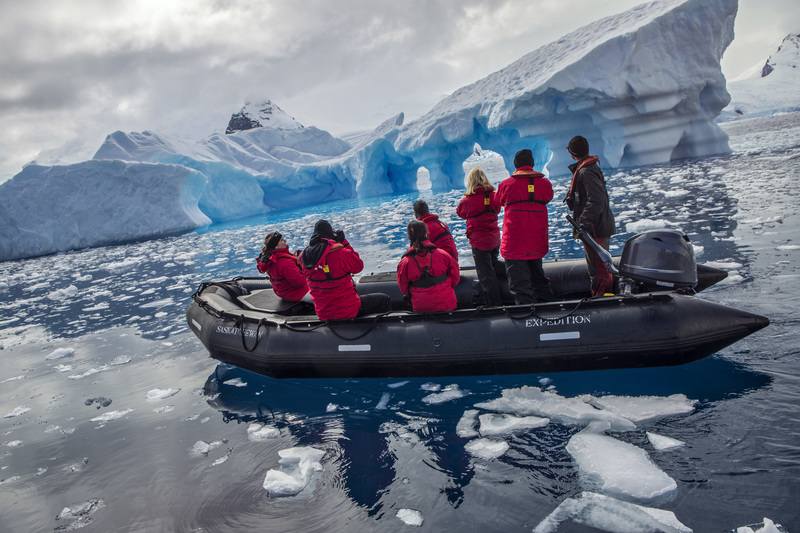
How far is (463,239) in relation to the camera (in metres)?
9.52

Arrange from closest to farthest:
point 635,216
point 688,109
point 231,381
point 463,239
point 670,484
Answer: point 670,484
point 231,381
point 635,216
point 463,239
point 688,109

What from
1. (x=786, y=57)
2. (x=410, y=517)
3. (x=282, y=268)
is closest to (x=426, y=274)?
(x=282, y=268)

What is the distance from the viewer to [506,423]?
9.79ft

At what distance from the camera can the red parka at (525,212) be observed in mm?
3648

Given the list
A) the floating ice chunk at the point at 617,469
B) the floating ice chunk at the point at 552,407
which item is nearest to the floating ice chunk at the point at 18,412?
the floating ice chunk at the point at 552,407

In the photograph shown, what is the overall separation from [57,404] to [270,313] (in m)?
2.06

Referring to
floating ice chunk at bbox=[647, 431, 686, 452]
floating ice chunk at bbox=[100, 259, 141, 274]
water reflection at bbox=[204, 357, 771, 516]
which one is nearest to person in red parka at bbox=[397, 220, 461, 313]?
water reflection at bbox=[204, 357, 771, 516]

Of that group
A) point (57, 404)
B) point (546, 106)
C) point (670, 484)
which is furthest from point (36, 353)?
point (546, 106)

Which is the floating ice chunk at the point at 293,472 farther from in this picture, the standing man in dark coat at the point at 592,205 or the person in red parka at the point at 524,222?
the standing man in dark coat at the point at 592,205

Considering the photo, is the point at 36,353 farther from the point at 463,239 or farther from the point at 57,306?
the point at 463,239

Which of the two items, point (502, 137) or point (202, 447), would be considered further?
point (502, 137)

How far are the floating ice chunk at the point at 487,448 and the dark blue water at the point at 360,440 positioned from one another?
0.04 meters

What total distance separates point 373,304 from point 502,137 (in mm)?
20185

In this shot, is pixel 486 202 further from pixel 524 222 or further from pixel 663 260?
pixel 663 260
